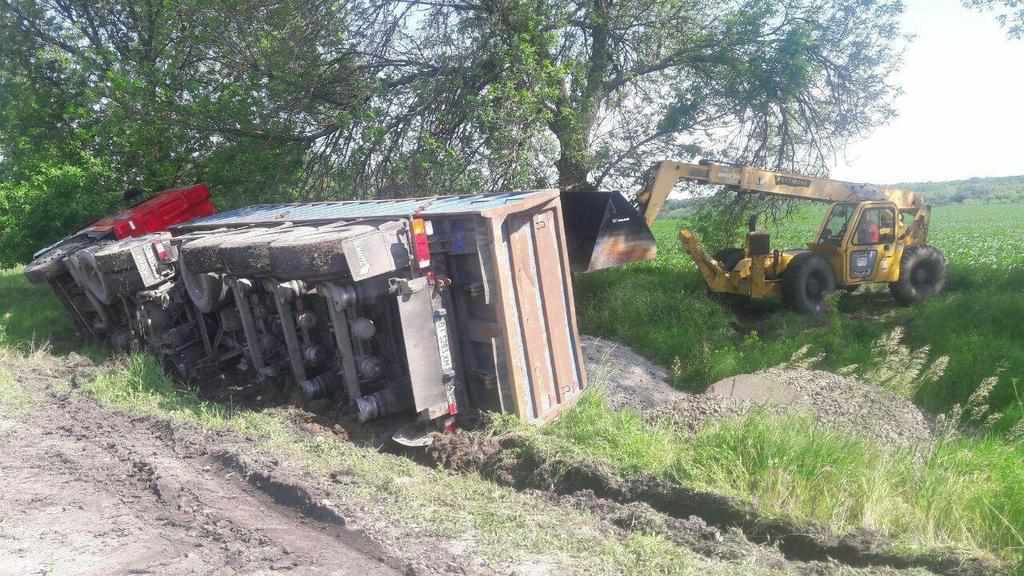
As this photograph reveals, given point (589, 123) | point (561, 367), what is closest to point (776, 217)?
point (589, 123)

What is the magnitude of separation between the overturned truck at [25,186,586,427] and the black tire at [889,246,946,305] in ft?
25.6

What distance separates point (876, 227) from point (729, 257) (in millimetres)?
2220

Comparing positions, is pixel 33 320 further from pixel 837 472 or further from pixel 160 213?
pixel 837 472

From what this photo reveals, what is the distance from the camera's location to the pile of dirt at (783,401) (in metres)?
6.32

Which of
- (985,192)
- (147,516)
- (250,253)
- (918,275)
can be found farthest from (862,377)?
(985,192)

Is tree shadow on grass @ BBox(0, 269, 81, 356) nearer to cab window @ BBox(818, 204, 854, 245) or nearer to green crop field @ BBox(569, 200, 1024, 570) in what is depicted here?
green crop field @ BBox(569, 200, 1024, 570)

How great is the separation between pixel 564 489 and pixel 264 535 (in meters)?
1.90

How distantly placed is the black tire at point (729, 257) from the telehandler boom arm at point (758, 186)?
1.12m

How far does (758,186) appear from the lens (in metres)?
11.2

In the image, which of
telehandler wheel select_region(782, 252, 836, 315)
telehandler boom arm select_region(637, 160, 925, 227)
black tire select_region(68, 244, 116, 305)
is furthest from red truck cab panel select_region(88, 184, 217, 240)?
A: telehandler wheel select_region(782, 252, 836, 315)

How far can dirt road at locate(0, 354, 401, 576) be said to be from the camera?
3.63m

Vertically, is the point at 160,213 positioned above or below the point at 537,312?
above

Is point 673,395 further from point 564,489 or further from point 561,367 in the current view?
Result: point 564,489

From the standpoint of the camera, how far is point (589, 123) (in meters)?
11.1
